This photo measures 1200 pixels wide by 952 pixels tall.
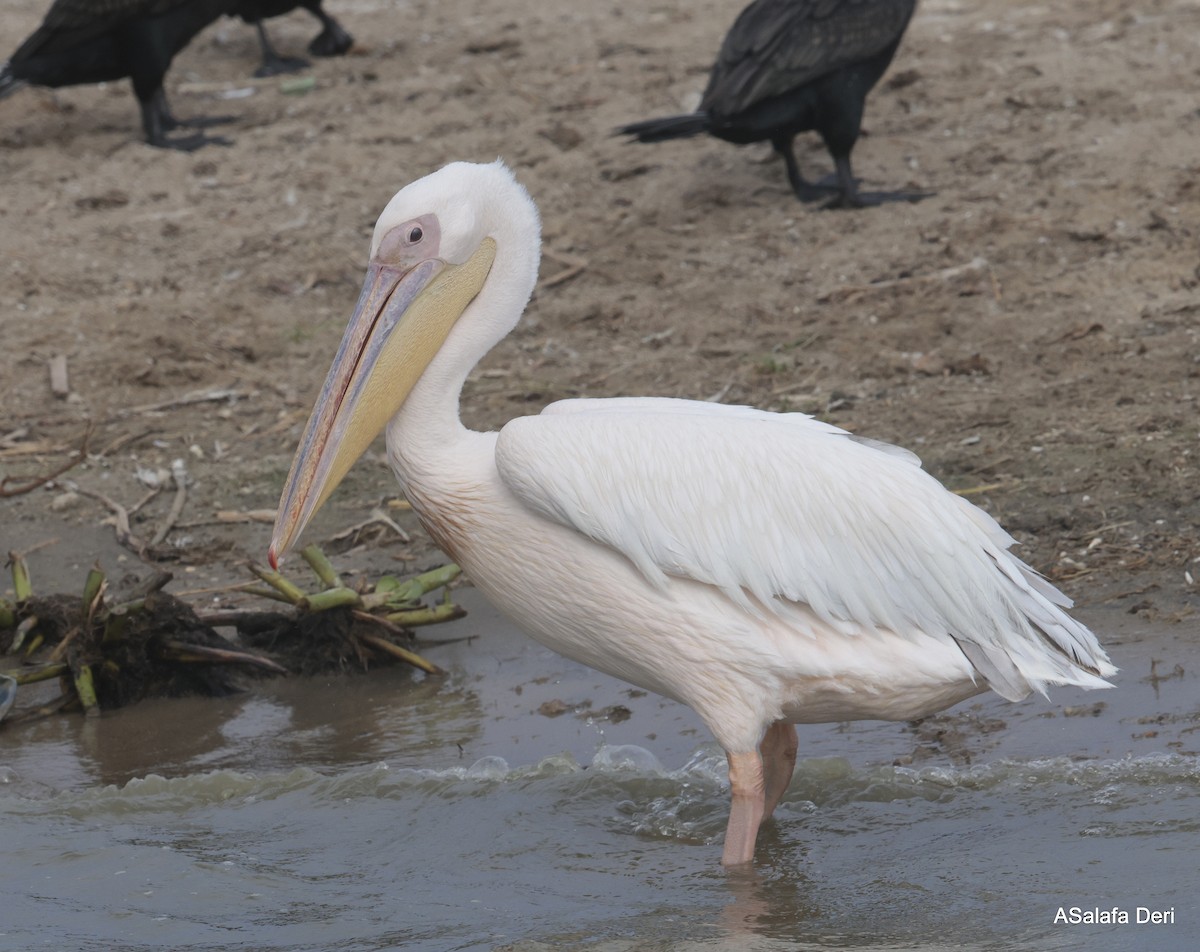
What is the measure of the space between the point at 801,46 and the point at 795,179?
68 centimetres

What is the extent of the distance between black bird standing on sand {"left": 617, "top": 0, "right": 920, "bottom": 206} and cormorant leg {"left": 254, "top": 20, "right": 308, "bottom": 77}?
3586 millimetres

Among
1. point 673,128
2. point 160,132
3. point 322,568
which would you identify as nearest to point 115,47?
point 160,132

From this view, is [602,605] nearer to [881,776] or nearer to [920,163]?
[881,776]

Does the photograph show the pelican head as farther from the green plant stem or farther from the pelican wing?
the green plant stem

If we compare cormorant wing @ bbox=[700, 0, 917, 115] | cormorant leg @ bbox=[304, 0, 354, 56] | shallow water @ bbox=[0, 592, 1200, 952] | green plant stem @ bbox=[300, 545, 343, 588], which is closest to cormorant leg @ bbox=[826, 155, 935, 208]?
cormorant wing @ bbox=[700, 0, 917, 115]

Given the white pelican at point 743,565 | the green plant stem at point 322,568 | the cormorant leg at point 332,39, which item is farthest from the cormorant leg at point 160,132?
the white pelican at point 743,565

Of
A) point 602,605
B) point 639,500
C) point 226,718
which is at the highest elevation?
point 639,500

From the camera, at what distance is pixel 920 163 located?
7.50 m

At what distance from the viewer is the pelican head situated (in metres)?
3.67

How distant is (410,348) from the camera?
3.72 metres

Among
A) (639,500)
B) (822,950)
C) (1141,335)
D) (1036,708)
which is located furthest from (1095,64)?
(822,950)

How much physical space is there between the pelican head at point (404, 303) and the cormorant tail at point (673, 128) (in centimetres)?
324

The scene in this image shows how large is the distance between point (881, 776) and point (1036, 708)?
1.61ft

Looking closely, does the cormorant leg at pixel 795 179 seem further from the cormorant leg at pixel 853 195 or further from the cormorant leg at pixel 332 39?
the cormorant leg at pixel 332 39
